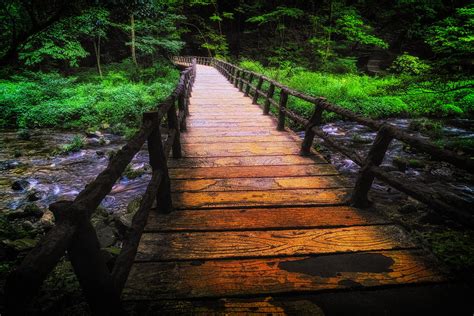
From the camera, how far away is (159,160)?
Answer: 9.00 ft

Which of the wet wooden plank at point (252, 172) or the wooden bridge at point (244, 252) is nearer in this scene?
the wooden bridge at point (244, 252)

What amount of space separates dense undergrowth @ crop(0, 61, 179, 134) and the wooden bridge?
9.65m

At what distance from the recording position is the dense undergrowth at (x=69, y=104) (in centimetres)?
1254

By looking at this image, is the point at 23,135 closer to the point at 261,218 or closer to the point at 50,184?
the point at 50,184

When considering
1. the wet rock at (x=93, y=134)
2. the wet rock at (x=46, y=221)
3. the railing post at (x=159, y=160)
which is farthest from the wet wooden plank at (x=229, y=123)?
the wet rock at (x=93, y=134)

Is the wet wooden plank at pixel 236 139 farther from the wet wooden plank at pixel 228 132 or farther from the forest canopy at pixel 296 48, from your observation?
the forest canopy at pixel 296 48

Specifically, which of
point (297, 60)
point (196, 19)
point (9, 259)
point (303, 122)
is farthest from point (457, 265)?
point (196, 19)

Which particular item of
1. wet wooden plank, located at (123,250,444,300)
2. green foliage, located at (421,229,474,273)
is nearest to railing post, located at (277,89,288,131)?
green foliage, located at (421,229,474,273)

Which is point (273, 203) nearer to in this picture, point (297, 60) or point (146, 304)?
point (146, 304)

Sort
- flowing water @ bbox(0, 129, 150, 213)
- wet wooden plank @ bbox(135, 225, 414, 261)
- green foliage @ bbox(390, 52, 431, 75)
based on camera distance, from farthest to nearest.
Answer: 1. green foliage @ bbox(390, 52, 431, 75)
2. flowing water @ bbox(0, 129, 150, 213)
3. wet wooden plank @ bbox(135, 225, 414, 261)

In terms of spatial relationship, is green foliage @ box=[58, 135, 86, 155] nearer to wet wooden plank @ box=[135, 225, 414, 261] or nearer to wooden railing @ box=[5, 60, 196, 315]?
wet wooden plank @ box=[135, 225, 414, 261]

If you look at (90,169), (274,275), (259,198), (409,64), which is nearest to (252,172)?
(259,198)

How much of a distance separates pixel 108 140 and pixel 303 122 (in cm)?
887

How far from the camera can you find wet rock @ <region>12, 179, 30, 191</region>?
6.79 m
